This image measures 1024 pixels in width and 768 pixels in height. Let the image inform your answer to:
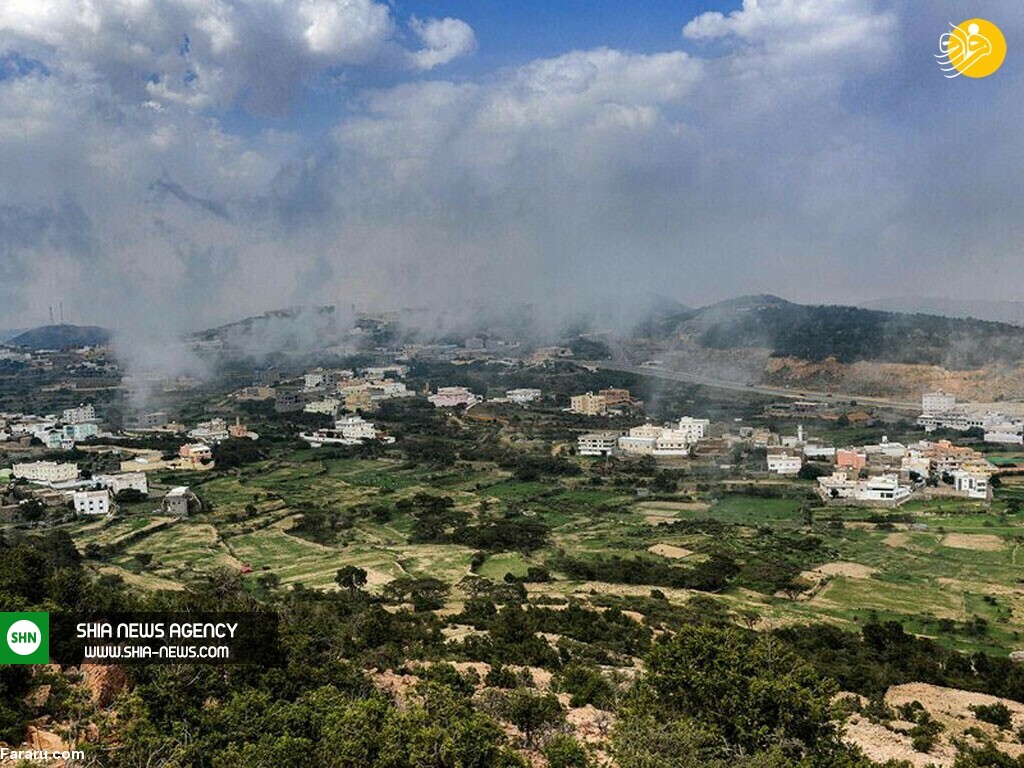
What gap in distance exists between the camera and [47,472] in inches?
1603

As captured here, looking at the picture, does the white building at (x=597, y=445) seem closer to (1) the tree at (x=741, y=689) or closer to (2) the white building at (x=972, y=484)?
(2) the white building at (x=972, y=484)

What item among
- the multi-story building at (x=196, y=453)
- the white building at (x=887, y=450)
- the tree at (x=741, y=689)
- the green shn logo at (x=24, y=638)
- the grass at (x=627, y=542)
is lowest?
the grass at (x=627, y=542)

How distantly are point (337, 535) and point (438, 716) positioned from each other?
20.7 metres

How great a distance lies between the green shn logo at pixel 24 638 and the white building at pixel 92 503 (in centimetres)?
2599

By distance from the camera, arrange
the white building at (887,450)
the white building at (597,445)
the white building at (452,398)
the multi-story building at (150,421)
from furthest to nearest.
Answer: the white building at (452,398) → the multi-story building at (150,421) → the white building at (597,445) → the white building at (887,450)

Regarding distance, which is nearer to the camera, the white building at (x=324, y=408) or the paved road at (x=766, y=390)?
the paved road at (x=766, y=390)

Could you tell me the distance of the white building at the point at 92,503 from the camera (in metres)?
33.9

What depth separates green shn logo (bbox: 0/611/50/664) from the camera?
987cm

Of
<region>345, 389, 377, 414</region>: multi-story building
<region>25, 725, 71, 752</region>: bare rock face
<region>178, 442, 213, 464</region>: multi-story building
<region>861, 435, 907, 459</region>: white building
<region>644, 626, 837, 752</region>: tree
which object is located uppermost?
<region>25, 725, 71, 752</region>: bare rock face

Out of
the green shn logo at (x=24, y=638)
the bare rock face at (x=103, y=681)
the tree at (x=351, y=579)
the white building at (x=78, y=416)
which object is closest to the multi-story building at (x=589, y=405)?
the white building at (x=78, y=416)

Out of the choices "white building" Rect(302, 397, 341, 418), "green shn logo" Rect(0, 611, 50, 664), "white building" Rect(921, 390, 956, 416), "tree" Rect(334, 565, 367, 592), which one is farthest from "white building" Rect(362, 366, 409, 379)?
"green shn logo" Rect(0, 611, 50, 664)

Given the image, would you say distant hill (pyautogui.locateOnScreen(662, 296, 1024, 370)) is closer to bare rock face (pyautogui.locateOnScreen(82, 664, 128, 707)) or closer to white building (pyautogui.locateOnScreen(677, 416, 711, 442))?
white building (pyautogui.locateOnScreen(677, 416, 711, 442))

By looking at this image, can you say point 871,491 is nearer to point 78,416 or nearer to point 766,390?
point 766,390

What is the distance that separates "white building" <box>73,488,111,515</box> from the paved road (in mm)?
55567
